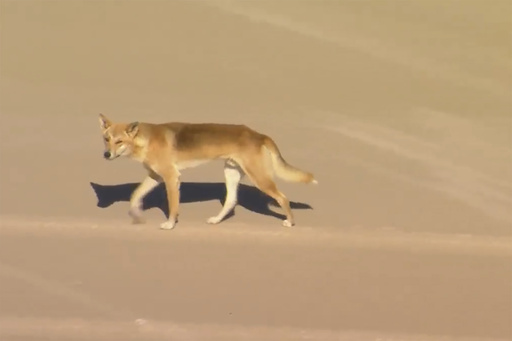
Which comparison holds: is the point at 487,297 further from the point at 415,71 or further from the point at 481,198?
the point at 415,71

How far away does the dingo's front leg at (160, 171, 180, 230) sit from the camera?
838 centimetres

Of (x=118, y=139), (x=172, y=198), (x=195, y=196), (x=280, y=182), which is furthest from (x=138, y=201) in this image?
(x=280, y=182)

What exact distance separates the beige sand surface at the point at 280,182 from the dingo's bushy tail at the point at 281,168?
0.44 m

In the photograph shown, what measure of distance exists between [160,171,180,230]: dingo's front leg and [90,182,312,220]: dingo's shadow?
486 mm

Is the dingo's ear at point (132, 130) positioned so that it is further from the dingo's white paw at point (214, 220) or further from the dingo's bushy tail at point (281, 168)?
the dingo's bushy tail at point (281, 168)

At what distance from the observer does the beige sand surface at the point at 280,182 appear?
→ 659 cm

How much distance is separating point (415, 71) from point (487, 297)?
360 inches

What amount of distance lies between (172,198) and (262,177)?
0.81 meters

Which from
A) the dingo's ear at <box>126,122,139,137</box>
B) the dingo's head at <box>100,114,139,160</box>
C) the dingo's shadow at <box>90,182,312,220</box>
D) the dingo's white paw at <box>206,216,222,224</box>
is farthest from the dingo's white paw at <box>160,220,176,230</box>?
the dingo's ear at <box>126,122,139,137</box>

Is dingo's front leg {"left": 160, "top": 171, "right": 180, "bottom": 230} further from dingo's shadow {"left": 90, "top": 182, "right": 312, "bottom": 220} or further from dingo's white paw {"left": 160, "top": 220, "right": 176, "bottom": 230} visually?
dingo's shadow {"left": 90, "top": 182, "right": 312, "bottom": 220}

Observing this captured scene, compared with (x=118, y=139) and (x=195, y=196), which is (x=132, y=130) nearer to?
(x=118, y=139)

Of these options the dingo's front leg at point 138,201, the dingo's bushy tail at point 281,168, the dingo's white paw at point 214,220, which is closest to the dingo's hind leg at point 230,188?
the dingo's white paw at point 214,220

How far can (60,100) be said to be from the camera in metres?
13.9

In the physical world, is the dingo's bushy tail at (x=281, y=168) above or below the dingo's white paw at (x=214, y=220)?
above
